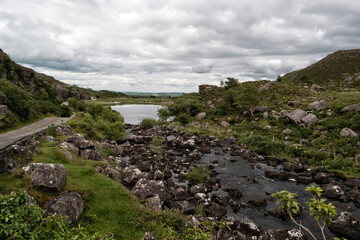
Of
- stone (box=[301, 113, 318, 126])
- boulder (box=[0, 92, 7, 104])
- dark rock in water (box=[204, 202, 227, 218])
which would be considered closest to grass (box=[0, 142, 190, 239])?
dark rock in water (box=[204, 202, 227, 218])

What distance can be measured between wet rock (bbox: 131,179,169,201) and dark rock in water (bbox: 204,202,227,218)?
4.80 m

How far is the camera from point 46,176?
15898 millimetres

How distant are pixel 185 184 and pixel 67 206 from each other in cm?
1711

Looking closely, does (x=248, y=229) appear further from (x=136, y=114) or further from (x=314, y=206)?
(x=136, y=114)

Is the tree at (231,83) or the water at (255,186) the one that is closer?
the water at (255,186)

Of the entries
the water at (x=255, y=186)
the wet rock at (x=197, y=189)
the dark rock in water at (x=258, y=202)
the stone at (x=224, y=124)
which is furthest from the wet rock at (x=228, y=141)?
the dark rock in water at (x=258, y=202)

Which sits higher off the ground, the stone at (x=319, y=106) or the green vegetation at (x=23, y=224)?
the stone at (x=319, y=106)

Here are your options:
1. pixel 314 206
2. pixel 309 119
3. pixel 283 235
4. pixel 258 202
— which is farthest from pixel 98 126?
pixel 309 119

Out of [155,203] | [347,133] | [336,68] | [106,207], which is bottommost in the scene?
[155,203]

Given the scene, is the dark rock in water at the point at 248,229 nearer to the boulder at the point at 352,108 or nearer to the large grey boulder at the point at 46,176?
the large grey boulder at the point at 46,176

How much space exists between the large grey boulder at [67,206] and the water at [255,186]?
47.5ft

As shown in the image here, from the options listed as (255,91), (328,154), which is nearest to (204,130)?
(255,91)

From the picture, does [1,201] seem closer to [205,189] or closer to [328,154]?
[205,189]

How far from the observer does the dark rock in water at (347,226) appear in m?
17.4
